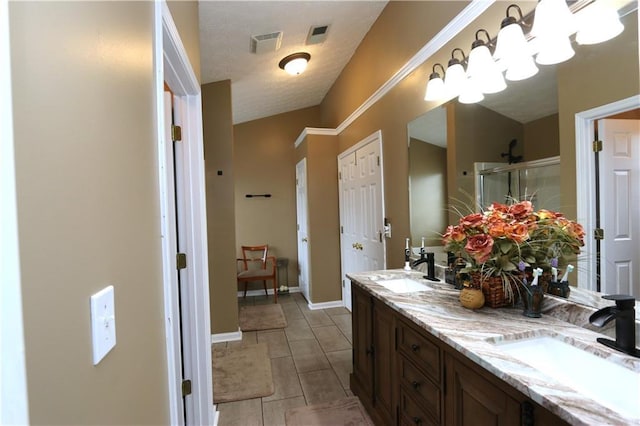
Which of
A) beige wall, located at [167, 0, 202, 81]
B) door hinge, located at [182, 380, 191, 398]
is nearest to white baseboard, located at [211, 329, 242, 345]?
door hinge, located at [182, 380, 191, 398]

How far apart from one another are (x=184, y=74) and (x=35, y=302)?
4.70 feet

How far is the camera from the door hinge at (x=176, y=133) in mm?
1776

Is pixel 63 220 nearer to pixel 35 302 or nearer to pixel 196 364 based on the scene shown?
pixel 35 302

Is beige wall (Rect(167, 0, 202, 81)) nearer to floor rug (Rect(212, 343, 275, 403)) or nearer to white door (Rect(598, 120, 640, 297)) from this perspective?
white door (Rect(598, 120, 640, 297))

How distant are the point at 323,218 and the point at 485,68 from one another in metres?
2.85

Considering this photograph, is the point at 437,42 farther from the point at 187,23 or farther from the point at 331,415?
the point at 331,415

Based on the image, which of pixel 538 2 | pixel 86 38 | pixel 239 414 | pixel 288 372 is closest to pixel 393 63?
pixel 538 2

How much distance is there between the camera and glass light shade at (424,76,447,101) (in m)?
1.97

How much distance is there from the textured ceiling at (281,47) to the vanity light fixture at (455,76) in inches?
48.9

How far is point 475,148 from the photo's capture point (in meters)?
1.84

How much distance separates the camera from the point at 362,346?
2.14m

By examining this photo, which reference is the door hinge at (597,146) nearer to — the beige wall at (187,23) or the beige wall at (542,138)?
the beige wall at (542,138)

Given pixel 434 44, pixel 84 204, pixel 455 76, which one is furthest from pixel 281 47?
pixel 84 204

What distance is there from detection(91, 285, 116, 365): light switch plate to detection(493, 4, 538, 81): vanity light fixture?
1.77 meters
